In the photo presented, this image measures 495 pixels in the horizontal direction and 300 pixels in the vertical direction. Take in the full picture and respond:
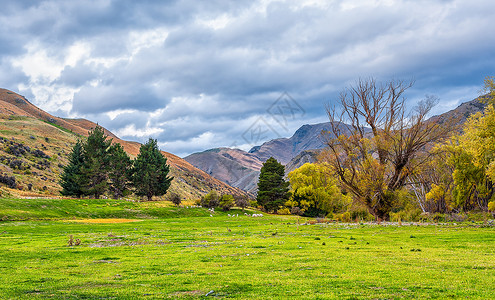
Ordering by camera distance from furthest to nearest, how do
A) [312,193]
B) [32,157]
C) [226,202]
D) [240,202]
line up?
[32,157] < [240,202] < [312,193] < [226,202]

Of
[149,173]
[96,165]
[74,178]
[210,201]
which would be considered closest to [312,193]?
[210,201]

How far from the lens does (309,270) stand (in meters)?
14.2

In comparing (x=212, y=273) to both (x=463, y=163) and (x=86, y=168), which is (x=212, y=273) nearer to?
(x=463, y=163)

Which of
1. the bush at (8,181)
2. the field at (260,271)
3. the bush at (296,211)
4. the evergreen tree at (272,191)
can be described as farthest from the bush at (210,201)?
the field at (260,271)

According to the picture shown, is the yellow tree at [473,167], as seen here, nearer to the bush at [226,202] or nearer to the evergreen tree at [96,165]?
the bush at [226,202]

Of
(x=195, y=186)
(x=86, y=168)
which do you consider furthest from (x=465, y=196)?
(x=195, y=186)

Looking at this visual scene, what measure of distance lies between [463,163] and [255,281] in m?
41.8

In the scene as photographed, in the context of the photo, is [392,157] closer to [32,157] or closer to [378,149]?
[378,149]

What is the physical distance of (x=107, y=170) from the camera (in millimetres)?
82000

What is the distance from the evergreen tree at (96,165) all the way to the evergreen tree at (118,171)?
5.97 feet

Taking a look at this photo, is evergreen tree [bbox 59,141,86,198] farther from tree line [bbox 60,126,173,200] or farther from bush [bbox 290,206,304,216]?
bush [bbox 290,206,304,216]

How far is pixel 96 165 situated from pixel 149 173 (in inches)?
533

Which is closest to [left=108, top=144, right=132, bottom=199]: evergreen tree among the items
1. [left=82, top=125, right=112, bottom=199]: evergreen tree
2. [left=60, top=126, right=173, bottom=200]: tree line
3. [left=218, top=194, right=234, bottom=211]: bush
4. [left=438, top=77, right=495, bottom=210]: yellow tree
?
[left=60, top=126, right=173, bottom=200]: tree line

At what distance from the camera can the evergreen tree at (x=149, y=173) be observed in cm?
8725
